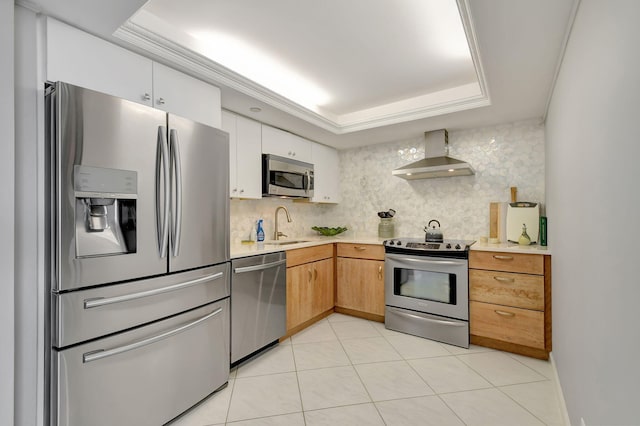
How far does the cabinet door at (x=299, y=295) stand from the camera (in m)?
2.96

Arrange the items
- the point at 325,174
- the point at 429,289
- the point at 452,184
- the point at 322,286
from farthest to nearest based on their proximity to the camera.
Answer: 1. the point at 325,174
2. the point at 452,184
3. the point at 322,286
4. the point at 429,289

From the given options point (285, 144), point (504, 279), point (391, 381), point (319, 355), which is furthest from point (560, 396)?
point (285, 144)

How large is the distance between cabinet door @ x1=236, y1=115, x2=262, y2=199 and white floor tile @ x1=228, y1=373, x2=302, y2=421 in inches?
61.6

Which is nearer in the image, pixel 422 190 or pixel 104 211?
pixel 104 211

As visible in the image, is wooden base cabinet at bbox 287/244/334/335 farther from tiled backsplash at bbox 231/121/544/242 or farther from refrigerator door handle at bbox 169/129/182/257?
refrigerator door handle at bbox 169/129/182/257

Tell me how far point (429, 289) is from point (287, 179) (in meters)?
1.88

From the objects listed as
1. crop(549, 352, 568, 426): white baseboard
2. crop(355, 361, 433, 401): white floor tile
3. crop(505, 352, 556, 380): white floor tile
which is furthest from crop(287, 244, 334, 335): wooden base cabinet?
crop(549, 352, 568, 426): white baseboard

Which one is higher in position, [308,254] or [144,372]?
[308,254]

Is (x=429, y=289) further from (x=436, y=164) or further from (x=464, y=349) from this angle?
(x=436, y=164)

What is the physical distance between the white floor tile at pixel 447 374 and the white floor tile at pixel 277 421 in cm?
98

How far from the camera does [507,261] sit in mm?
2656

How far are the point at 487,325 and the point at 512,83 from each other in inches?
81.0

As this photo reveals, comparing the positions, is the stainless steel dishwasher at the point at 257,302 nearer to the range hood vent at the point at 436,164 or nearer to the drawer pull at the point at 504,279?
the range hood vent at the point at 436,164

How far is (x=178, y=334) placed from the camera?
5.87ft
